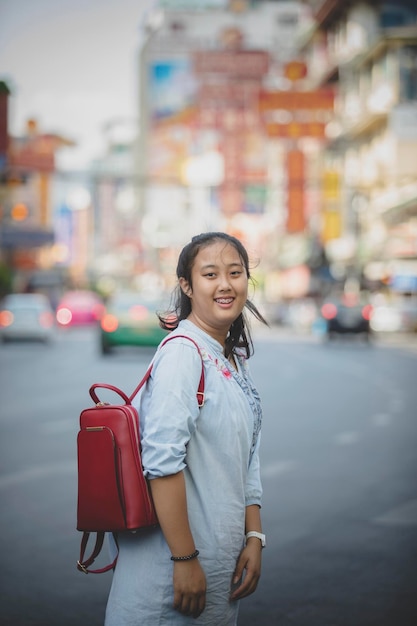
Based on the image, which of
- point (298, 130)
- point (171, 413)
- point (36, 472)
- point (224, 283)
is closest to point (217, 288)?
point (224, 283)

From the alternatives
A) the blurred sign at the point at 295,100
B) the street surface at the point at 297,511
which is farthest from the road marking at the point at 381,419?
the blurred sign at the point at 295,100

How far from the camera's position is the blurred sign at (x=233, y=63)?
359 feet

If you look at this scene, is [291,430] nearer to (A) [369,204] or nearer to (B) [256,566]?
(B) [256,566]

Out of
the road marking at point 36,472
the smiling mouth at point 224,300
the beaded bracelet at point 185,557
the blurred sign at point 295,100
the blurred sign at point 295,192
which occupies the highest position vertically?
the blurred sign at point 295,100

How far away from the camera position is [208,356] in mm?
2832

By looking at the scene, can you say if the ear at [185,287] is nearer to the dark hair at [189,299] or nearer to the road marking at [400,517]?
the dark hair at [189,299]

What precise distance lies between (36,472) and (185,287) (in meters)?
6.17

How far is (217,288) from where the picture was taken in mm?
2969

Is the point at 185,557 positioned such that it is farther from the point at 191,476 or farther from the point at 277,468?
the point at 277,468

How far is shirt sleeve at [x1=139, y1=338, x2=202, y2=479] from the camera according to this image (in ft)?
8.73

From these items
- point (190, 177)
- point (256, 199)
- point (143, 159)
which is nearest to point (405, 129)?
point (256, 199)

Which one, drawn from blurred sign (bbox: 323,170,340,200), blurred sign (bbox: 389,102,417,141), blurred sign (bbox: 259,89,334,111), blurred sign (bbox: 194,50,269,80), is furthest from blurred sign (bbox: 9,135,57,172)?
blurred sign (bbox: 194,50,269,80)

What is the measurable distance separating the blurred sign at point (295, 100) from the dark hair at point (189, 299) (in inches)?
1563

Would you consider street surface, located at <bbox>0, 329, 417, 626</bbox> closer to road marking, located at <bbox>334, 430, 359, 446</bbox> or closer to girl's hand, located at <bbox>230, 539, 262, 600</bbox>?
road marking, located at <bbox>334, 430, 359, 446</bbox>
